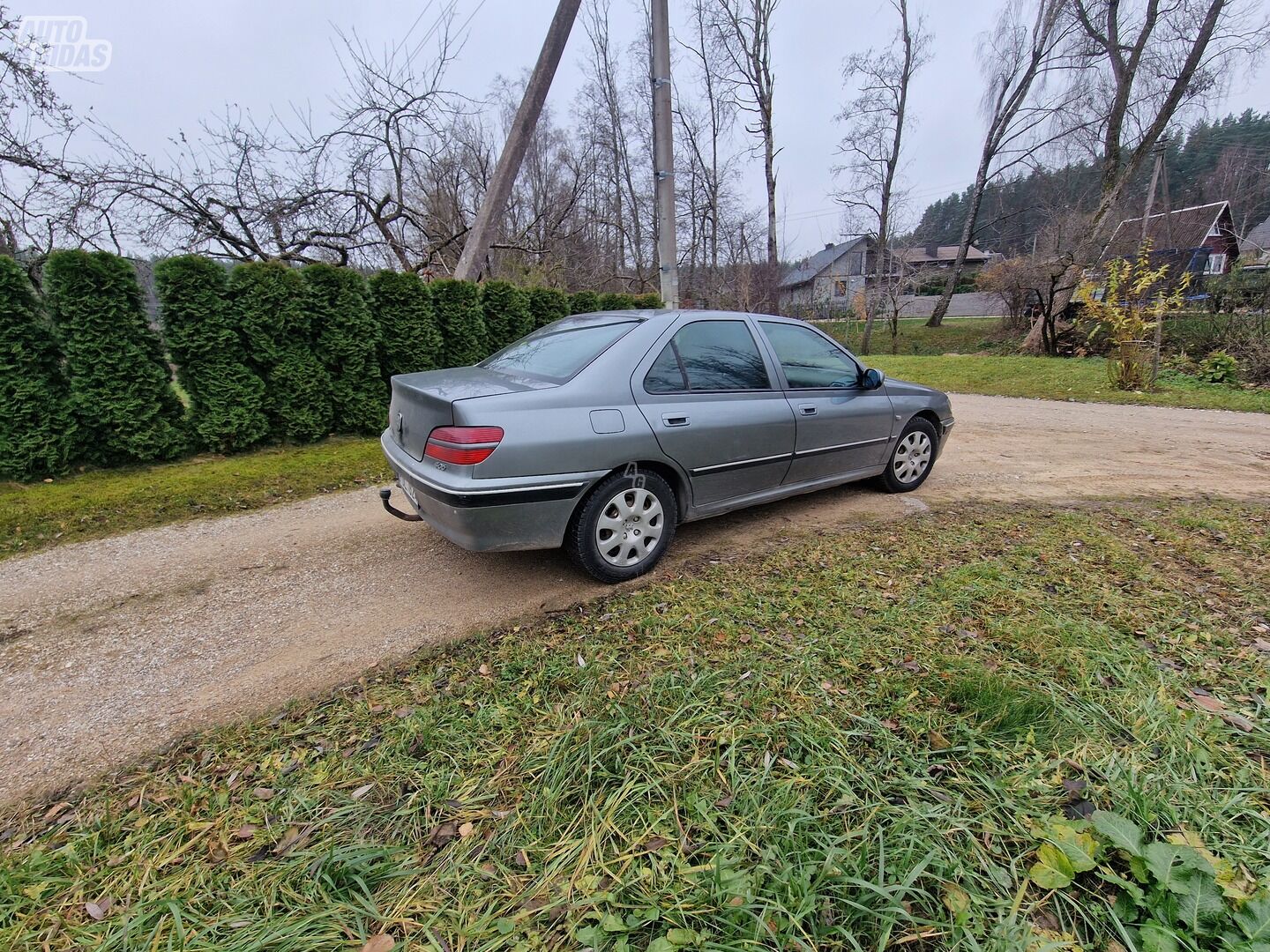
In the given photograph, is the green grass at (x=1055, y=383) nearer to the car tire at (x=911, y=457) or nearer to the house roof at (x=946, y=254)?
the car tire at (x=911, y=457)

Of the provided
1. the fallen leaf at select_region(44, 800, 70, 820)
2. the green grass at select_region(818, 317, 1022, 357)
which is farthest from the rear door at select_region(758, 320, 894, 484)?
the green grass at select_region(818, 317, 1022, 357)

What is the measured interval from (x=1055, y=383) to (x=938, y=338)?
11649 mm

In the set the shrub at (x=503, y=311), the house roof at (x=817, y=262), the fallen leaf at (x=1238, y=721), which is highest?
the house roof at (x=817, y=262)

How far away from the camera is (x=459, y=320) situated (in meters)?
7.15

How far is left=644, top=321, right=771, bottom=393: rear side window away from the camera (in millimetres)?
3115

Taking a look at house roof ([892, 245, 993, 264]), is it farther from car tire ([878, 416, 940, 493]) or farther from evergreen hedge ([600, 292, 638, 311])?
car tire ([878, 416, 940, 493])

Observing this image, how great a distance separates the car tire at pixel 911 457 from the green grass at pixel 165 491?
4.58 meters

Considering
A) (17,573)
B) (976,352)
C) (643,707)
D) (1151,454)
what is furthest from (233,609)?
(976,352)

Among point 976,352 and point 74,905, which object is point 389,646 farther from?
point 976,352

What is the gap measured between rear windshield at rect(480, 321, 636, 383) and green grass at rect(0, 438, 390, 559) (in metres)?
A: 2.38

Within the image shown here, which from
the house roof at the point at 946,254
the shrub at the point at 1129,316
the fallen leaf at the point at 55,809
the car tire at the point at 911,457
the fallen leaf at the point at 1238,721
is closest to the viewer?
the fallen leaf at the point at 55,809

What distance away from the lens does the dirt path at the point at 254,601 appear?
6.75 feet

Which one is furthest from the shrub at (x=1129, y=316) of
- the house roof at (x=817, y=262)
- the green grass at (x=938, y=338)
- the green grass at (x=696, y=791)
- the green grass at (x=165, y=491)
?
the house roof at (x=817, y=262)

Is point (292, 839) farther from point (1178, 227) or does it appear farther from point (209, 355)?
point (1178, 227)
